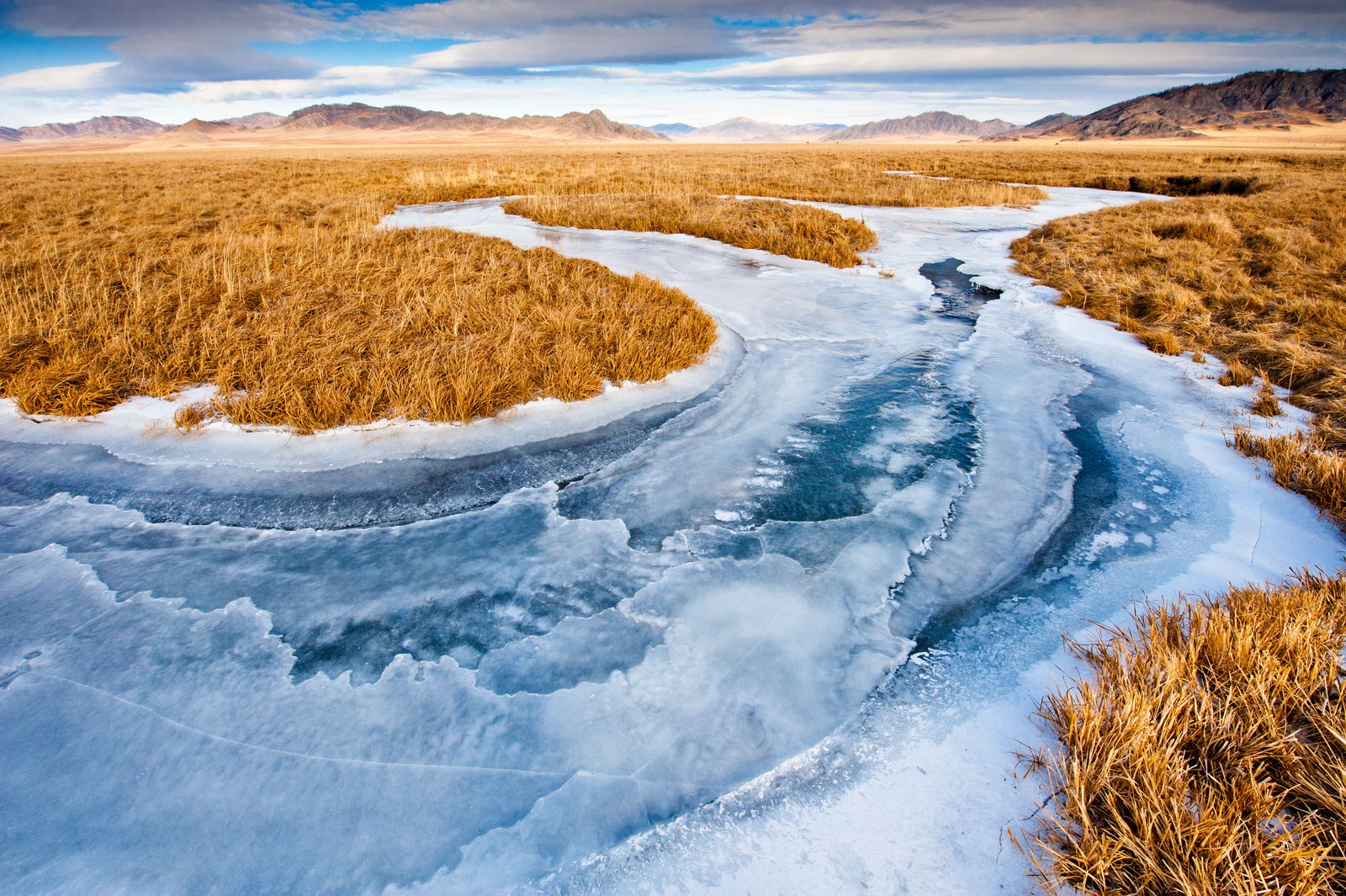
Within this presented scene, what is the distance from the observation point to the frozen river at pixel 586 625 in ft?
6.55

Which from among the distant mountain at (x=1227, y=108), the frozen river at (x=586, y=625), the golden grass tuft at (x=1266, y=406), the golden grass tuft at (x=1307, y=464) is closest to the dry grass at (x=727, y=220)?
the golden grass tuft at (x=1266, y=406)

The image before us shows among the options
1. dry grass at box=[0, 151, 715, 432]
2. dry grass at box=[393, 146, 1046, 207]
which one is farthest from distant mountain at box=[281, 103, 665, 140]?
dry grass at box=[0, 151, 715, 432]

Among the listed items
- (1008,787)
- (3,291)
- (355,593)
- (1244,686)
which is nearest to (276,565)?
(355,593)

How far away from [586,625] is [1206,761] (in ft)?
7.67

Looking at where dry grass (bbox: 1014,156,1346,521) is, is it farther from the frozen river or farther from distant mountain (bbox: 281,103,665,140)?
distant mountain (bbox: 281,103,665,140)

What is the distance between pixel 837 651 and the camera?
9.10 ft

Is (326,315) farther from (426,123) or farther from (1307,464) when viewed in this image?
(426,123)

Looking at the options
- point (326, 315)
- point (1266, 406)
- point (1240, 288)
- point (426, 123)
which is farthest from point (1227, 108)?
point (426, 123)

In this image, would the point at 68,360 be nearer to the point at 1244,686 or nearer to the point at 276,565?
the point at 276,565

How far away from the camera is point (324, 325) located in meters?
6.09

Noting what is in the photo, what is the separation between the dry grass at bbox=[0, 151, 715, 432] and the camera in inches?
192

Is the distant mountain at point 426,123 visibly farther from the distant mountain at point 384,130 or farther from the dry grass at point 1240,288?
the dry grass at point 1240,288

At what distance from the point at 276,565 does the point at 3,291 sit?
640cm

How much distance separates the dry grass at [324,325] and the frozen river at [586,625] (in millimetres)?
319
